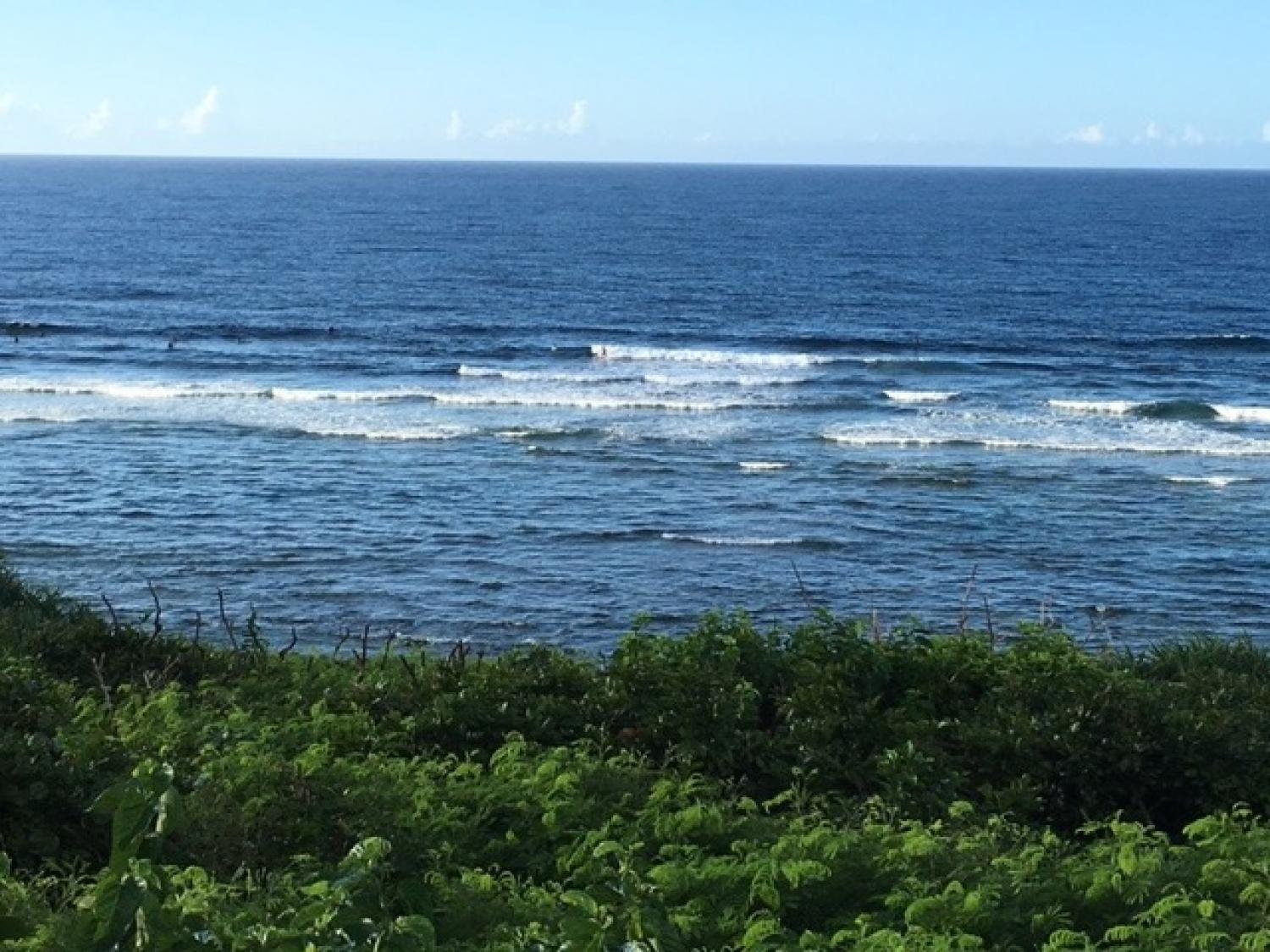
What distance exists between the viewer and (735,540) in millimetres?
36938

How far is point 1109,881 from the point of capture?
9.44m

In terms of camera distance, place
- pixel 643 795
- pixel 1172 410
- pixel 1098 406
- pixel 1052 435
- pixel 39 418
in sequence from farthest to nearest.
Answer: pixel 1098 406 → pixel 1172 410 → pixel 39 418 → pixel 1052 435 → pixel 643 795

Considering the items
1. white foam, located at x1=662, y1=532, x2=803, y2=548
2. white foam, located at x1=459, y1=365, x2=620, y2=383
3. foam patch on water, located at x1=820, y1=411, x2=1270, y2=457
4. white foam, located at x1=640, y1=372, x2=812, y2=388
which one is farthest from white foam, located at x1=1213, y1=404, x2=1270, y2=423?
white foam, located at x1=662, y1=532, x2=803, y2=548

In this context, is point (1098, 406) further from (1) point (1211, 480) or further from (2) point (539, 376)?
(2) point (539, 376)

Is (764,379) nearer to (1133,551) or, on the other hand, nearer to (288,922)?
(1133,551)

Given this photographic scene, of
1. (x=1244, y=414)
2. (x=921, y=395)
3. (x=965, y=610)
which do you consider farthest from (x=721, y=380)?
(x=965, y=610)

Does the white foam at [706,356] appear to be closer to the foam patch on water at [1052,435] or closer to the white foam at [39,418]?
the foam patch on water at [1052,435]

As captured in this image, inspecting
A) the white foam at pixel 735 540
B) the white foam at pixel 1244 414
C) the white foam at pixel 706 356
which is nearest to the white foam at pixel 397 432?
the white foam at pixel 735 540

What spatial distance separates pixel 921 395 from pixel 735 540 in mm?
20997

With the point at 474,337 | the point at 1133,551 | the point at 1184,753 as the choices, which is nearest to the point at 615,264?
the point at 474,337

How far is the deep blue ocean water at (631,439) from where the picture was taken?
33.4 m

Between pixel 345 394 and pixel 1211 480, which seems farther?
pixel 345 394

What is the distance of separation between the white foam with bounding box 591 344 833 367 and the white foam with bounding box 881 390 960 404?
693cm

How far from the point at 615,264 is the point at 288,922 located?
316 ft
